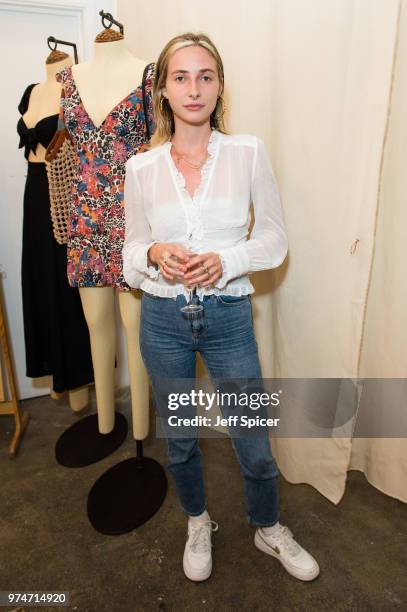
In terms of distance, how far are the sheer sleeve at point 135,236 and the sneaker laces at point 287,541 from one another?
0.90m

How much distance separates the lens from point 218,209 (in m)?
1.12

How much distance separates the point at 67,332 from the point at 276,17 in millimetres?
1400

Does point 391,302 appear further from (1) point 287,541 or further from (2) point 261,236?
(1) point 287,541

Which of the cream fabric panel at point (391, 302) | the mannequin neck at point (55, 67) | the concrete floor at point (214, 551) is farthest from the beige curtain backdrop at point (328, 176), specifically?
the mannequin neck at point (55, 67)

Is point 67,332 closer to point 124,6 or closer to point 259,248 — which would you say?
point 259,248

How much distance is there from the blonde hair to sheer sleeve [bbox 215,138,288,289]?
164 millimetres

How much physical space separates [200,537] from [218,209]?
1.04 meters

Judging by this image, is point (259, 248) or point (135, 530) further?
point (135, 530)

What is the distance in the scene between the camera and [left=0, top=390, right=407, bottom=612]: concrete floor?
4.26ft

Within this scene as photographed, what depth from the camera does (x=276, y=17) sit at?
1.34 metres

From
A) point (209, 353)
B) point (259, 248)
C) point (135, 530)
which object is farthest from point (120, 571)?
point (259, 248)

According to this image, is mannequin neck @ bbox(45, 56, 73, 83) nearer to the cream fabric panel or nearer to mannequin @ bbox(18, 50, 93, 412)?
mannequin @ bbox(18, 50, 93, 412)

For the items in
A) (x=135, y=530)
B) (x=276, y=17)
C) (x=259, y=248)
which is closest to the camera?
(x=259, y=248)

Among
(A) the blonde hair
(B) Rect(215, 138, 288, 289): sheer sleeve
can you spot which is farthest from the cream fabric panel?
(A) the blonde hair
